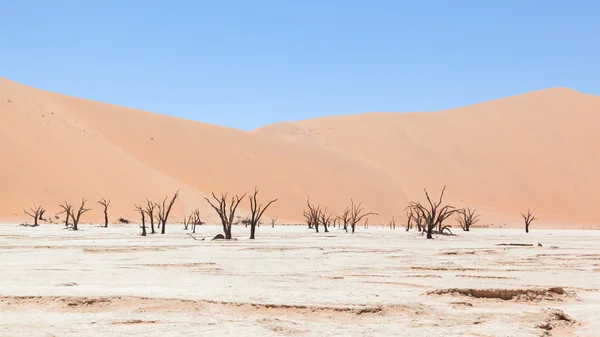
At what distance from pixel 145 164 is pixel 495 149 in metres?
38.0

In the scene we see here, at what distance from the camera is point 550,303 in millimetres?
7684

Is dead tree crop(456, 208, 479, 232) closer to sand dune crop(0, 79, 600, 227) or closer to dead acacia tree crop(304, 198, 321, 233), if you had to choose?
dead acacia tree crop(304, 198, 321, 233)

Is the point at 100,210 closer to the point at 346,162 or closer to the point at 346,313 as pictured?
the point at 346,162

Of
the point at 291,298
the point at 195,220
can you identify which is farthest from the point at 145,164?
the point at 291,298

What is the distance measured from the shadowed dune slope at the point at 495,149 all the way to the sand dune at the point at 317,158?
166mm

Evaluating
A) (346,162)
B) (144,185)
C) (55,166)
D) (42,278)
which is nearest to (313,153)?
(346,162)

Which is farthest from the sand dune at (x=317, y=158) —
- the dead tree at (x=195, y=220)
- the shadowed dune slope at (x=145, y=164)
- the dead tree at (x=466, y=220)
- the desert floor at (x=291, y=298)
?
the desert floor at (x=291, y=298)

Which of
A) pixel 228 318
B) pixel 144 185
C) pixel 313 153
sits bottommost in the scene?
pixel 228 318

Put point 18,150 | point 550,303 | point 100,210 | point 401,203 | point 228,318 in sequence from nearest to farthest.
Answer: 1. point 228,318
2. point 550,303
3. point 100,210
4. point 18,150
5. point 401,203

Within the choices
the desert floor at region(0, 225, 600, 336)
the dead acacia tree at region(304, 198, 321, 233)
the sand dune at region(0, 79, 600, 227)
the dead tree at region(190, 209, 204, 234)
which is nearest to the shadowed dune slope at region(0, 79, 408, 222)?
the sand dune at region(0, 79, 600, 227)

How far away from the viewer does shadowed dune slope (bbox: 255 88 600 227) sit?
6888cm

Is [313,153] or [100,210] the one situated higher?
[313,153]

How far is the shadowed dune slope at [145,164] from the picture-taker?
157ft

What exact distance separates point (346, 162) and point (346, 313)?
219ft
